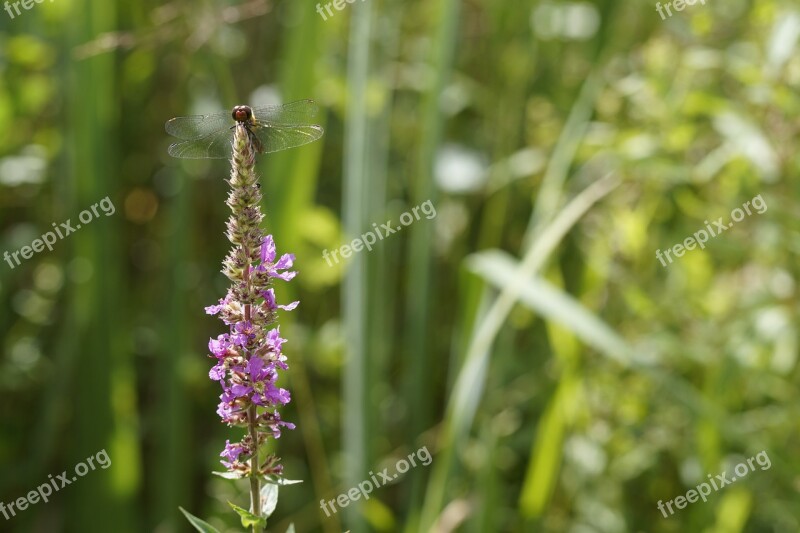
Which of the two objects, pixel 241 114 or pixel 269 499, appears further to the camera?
pixel 241 114

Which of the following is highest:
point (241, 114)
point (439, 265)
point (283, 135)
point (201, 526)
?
point (439, 265)

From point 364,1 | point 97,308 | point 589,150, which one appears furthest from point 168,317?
point 589,150

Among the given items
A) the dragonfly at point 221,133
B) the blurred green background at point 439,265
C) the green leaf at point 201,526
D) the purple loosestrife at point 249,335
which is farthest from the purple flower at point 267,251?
the blurred green background at point 439,265

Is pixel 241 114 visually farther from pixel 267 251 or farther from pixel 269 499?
pixel 269 499

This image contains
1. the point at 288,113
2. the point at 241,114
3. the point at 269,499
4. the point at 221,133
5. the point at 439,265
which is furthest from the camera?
the point at 439,265

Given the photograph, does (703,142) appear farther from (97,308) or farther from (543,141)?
(97,308)

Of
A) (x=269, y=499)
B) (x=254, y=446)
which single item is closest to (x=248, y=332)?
(x=254, y=446)
